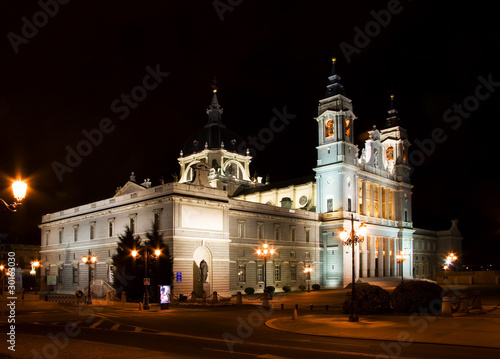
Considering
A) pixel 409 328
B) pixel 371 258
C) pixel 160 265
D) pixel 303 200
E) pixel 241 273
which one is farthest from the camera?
pixel 303 200

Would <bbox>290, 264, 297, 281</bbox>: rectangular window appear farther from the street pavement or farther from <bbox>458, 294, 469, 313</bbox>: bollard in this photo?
<bbox>458, 294, 469, 313</bbox>: bollard

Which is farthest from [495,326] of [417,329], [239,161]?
[239,161]

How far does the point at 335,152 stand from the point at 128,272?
38.0 m

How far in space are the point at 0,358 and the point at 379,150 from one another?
3042 inches

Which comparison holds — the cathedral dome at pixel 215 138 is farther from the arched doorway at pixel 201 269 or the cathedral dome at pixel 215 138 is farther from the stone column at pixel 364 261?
the arched doorway at pixel 201 269

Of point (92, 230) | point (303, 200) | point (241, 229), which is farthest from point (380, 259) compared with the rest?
point (92, 230)

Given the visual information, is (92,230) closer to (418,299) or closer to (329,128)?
(329,128)

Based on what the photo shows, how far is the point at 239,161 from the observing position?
94875 millimetres

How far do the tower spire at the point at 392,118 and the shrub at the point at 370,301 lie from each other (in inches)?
2599

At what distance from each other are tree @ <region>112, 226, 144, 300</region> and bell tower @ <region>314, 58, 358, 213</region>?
33.0 meters

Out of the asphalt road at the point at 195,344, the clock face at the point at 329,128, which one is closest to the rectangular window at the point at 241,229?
the clock face at the point at 329,128

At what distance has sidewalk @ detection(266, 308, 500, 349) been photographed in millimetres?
18297

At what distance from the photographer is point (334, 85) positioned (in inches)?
2943

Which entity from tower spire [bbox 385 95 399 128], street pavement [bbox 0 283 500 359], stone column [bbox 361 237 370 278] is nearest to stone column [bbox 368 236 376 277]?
stone column [bbox 361 237 370 278]
